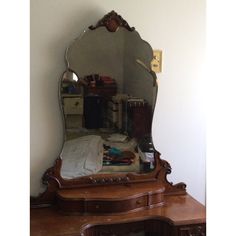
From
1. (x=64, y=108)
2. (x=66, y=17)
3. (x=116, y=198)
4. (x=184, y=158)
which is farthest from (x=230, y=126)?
(x=184, y=158)

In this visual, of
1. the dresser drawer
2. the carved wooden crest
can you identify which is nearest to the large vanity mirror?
the carved wooden crest

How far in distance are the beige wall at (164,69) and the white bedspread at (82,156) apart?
0.27ft

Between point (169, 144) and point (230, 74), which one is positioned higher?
point (230, 74)

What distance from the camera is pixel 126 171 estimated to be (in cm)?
219

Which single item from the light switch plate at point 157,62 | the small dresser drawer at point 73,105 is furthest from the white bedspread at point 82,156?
the light switch plate at point 157,62

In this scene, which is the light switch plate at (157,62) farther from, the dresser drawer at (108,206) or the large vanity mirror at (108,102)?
the dresser drawer at (108,206)

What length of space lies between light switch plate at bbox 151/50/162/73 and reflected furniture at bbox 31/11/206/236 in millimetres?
44

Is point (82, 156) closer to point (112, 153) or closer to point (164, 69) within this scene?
point (112, 153)

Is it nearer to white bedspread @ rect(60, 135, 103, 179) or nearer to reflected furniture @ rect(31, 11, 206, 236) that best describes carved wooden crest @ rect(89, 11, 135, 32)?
reflected furniture @ rect(31, 11, 206, 236)

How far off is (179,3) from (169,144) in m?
1.01

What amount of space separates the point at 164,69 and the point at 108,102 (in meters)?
0.48

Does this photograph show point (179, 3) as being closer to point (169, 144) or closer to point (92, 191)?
point (169, 144)

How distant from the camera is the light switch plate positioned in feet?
Answer: 7.34

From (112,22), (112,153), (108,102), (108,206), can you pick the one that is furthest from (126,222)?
(112,22)
